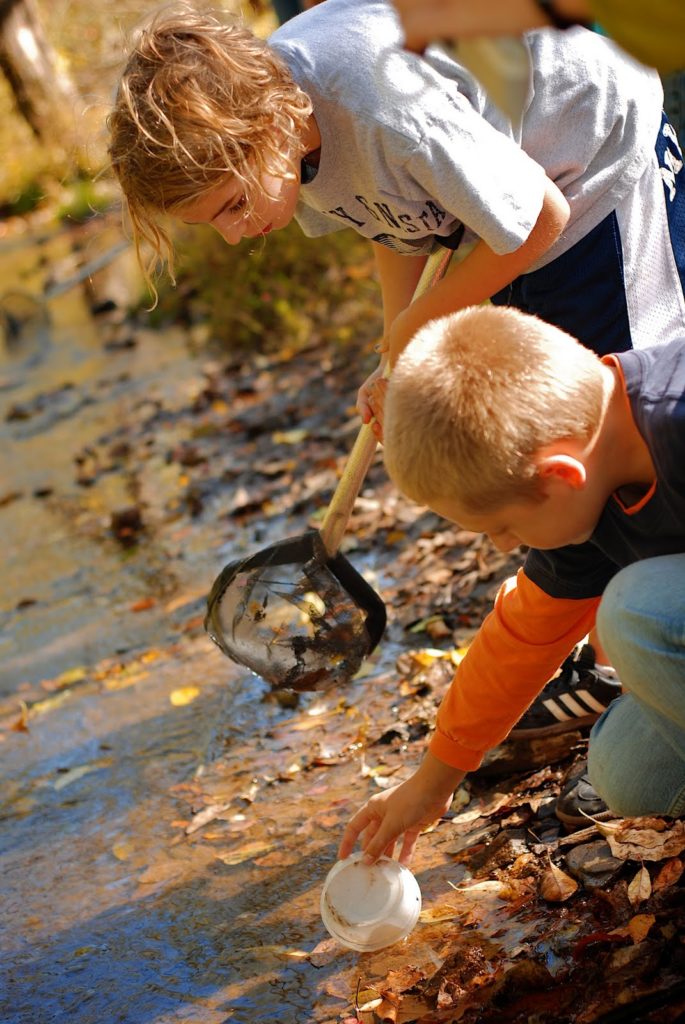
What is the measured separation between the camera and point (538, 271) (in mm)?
2334

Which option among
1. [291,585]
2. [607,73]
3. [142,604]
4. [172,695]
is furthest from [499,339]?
[142,604]

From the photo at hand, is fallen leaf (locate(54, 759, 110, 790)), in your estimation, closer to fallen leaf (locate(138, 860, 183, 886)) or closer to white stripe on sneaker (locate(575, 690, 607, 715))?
fallen leaf (locate(138, 860, 183, 886))

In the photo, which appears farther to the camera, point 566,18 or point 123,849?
point 123,849

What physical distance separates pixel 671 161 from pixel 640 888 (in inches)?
55.1

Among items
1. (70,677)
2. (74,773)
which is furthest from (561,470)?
(70,677)

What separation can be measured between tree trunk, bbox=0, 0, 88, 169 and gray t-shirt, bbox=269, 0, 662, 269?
39.7 ft

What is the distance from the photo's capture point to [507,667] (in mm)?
2068

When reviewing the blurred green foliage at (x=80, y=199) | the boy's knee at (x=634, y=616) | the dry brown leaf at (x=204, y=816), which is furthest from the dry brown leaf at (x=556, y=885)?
the blurred green foliage at (x=80, y=199)

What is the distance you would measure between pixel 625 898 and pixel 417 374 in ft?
3.01

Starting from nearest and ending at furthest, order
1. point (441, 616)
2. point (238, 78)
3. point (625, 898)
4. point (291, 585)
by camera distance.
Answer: point (625, 898) < point (238, 78) < point (291, 585) < point (441, 616)

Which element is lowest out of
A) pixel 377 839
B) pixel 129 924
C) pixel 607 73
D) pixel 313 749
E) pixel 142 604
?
pixel 142 604

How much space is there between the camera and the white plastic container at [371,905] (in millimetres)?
1970

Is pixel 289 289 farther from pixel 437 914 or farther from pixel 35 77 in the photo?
pixel 35 77

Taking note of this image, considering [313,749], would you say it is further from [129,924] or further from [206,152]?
A: [206,152]
